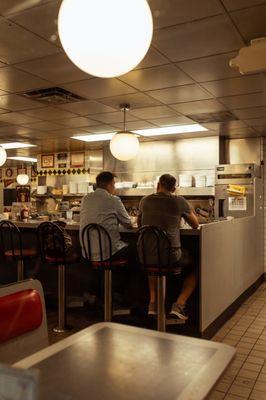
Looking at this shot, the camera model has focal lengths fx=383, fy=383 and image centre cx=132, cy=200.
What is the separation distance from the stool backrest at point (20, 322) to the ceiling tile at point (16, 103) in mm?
3249

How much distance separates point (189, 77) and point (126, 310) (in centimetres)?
257

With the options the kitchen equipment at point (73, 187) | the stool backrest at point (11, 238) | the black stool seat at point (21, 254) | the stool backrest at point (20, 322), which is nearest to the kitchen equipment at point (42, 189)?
the kitchen equipment at point (73, 187)

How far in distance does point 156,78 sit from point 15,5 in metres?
1.71

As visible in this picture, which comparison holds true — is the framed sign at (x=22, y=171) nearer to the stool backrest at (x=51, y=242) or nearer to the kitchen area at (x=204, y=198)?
the kitchen area at (x=204, y=198)

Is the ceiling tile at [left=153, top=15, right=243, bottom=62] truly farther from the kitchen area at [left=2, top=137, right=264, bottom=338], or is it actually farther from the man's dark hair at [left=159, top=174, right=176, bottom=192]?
the kitchen area at [left=2, top=137, right=264, bottom=338]

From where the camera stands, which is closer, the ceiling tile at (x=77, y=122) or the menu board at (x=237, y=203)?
the ceiling tile at (x=77, y=122)

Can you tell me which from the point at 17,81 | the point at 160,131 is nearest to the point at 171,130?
the point at 160,131

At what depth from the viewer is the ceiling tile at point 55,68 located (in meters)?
3.39

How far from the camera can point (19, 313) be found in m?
1.81

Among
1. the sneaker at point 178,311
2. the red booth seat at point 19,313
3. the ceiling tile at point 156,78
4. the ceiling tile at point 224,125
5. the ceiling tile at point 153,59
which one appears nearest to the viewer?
the red booth seat at point 19,313

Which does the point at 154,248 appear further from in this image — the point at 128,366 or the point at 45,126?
the point at 45,126

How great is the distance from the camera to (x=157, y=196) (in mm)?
3639

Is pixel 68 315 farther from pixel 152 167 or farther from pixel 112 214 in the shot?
pixel 152 167

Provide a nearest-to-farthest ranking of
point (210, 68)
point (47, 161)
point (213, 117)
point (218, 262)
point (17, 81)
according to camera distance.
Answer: point (210, 68) → point (17, 81) → point (218, 262) → point (213, 117) → point (47, 161)
